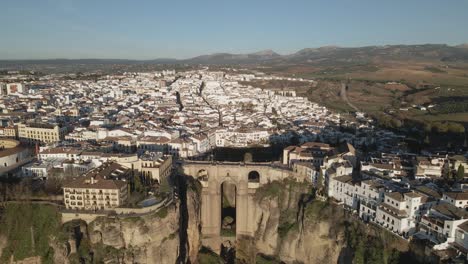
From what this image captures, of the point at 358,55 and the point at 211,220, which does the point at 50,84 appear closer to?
the point at 211,220

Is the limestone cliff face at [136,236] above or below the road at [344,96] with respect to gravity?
below

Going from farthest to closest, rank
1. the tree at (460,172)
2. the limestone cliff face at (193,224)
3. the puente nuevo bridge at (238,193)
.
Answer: the puente nuevo bridge at (238,193) → the limestone cliff face at (193,224) → the tree at (460,172)

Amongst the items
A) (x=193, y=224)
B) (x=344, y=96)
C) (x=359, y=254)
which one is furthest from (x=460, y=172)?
(x=344, y=96)

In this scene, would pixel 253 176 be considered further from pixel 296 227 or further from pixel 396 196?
pixel 396 196

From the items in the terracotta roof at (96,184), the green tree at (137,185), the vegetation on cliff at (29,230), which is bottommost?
the vegetation on cliff at (29,230)

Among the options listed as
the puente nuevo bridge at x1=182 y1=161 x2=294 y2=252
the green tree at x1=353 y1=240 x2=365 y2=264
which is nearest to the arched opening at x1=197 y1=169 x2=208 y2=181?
the puente nuevo bridge at x1=182 y1=161 x2=294 y2=252

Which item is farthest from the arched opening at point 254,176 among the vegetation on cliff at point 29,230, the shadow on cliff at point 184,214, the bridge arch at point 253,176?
the vegetation on cliff at point 29,230

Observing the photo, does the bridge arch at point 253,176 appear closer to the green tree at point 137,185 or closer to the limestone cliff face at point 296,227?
Answer: the limestone cliff face at point 296,227
